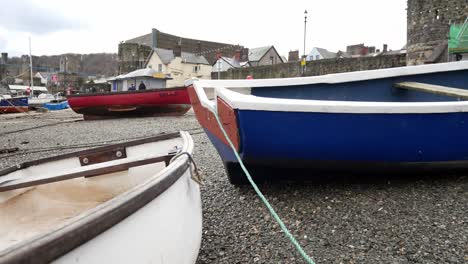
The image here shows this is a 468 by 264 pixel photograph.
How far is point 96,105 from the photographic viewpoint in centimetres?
1227

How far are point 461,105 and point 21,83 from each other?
79153mm

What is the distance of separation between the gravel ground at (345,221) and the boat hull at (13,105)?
74.7ft

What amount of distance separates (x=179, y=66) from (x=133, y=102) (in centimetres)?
3197

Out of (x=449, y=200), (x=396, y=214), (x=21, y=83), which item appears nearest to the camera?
(x=396, y=214)

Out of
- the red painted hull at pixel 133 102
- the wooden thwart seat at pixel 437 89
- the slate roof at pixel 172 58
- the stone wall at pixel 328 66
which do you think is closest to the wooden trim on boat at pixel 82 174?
the wooden thwart seat at pixel 437 89

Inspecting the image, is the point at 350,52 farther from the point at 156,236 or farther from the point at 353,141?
the point at 156,236

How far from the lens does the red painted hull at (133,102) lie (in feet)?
39.4

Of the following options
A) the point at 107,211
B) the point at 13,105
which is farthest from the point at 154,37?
the point at 107,211

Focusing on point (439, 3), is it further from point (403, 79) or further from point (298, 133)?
point (298, 133)

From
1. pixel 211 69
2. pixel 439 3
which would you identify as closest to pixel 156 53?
pixel 211 69

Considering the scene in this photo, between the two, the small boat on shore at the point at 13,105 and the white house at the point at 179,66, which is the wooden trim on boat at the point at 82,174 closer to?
the small boat on shore at the point at 13,105

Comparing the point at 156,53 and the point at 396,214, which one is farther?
the point at 156,53

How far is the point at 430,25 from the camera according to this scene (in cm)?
2241

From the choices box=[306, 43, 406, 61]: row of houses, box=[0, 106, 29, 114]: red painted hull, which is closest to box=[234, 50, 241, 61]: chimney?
box=[306, 43, 406, 61]: row of houses
